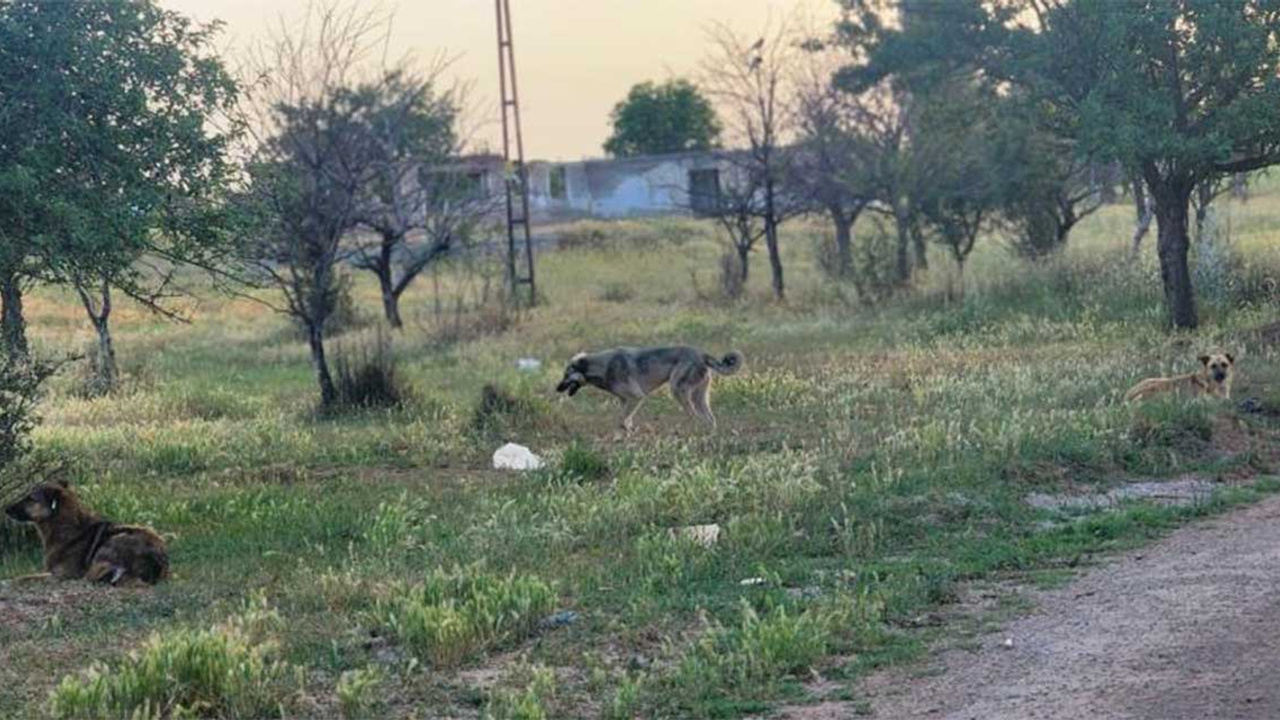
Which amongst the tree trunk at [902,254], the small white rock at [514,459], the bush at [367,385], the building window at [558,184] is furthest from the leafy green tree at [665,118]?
the small white rock at [514,459]

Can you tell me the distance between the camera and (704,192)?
137 feet

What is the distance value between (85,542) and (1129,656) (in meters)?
6.81

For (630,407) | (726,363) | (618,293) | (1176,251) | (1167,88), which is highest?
(1167,88)

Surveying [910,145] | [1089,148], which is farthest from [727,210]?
[1089,148]

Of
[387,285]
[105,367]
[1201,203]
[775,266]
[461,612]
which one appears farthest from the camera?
[775,266]

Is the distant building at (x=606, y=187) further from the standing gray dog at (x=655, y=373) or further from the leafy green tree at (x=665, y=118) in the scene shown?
the standing gray dog at (x=655, y=373)

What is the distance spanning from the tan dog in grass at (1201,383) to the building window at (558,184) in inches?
2320

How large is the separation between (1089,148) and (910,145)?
16.4 m

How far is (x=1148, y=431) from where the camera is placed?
1316 cm

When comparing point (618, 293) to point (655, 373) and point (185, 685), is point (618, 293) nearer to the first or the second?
point (655, 373)

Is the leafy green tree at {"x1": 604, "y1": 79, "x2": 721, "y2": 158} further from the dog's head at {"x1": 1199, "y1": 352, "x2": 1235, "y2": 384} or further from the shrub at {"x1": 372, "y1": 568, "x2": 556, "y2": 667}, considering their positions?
the shrub at {"x1": 372, "y1": 568, "x2": 556, "y2": 667}

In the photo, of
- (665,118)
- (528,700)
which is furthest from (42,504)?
(665,118)

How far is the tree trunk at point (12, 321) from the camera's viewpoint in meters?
12.4

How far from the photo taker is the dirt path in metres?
6.64
